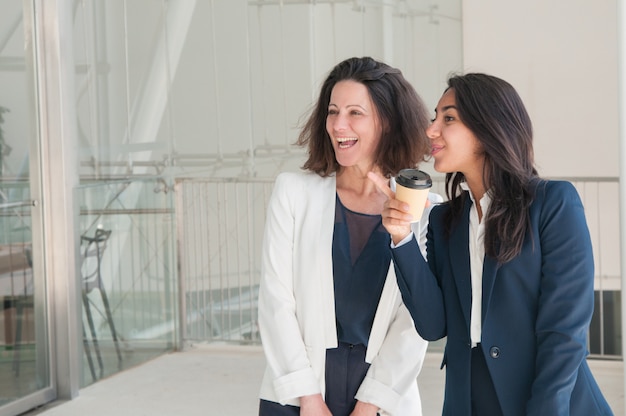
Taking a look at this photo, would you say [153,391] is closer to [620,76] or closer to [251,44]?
[251,44]

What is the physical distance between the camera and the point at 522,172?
1.62 meters

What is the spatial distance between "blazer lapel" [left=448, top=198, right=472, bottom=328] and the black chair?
11.0ft

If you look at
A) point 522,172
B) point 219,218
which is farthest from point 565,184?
point 219,218

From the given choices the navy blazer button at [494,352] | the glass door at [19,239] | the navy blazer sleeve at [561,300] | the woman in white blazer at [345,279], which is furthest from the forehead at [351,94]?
the glass door at [19,239]

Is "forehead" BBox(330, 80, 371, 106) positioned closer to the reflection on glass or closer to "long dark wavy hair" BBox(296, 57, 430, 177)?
"long dark wavy hair" BBox(296, 57, 430, 177)

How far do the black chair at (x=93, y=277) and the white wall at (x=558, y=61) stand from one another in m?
2.37

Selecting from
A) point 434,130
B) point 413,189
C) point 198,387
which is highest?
point 434,130

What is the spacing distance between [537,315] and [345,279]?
1.51 ft

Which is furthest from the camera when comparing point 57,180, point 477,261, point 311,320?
point 57,180

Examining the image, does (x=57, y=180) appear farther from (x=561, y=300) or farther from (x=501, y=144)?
(x=561, y=300)

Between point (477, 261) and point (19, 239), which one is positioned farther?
point (19, 239)

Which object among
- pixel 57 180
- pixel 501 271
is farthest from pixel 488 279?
pixel 57 180

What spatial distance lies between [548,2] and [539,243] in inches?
164

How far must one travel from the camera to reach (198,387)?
4.78m
